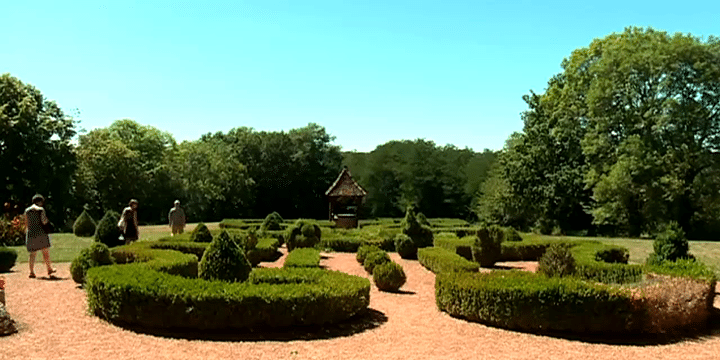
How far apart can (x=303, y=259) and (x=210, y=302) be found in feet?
25.7

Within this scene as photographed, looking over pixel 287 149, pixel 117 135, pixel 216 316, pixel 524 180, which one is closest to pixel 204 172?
pixel 287 149

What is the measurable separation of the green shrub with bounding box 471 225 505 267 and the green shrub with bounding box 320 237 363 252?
6472 mm

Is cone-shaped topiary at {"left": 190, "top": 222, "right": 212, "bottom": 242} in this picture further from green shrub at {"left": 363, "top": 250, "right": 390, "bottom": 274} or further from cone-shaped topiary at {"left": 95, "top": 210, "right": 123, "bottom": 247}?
green shrub at {"left": 363, "top": 250, "right": 390, "bottom": 274}

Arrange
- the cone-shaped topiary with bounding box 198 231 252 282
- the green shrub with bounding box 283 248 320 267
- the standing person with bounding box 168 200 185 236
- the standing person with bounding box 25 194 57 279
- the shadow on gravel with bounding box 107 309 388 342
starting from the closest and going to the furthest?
the shadow on gravel with bounding box 107 309 388 342 → the cone-shaped topiary with bounding box 198 231 252 282 → the standing person with bounding box 25 194 57 279 → the green shrub with bounding box 283 248 320 267 → the standing person with bounding box 168 200 185 236

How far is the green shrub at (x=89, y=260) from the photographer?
1223 cm

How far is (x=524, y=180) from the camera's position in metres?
40.9

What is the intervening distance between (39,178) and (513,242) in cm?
2919

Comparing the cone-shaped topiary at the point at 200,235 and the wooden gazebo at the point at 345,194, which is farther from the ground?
the wooden gazebo at the point at 345,194

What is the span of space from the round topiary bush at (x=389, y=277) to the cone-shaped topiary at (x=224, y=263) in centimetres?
396

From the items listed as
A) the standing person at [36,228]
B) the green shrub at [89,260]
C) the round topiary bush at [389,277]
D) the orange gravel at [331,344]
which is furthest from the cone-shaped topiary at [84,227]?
the round topiary bush at [389,277]

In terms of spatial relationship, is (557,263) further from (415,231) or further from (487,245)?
(415,231)

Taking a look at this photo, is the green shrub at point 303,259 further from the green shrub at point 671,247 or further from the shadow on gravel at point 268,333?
the green shrub at point 671,247

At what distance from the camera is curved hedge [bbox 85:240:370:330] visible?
8.77m

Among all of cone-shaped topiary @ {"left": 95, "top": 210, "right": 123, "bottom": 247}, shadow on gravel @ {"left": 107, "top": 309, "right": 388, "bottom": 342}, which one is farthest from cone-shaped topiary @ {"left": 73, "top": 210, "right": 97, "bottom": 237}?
shadow on gravel @ {"left": 107, "top": 309, "right": 388, "bottom": 342}
